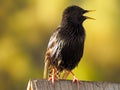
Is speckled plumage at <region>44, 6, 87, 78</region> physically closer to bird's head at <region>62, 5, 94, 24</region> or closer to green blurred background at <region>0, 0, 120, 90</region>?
bird's head at <region>62, 5, 94, 24</region>

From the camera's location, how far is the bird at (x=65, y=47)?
22.3ft

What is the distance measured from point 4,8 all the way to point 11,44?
85.5 inches

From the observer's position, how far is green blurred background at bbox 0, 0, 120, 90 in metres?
16.4

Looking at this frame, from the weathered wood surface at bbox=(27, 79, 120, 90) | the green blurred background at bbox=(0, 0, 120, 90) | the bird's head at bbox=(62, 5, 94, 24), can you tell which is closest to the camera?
the weathered wood surface at bbox=(27, 79, 120, 90)

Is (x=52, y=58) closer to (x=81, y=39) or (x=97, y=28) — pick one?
(x=81, y=39)

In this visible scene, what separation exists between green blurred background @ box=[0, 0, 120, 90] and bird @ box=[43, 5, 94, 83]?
783 cm

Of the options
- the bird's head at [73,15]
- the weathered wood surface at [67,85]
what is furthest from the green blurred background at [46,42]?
the weathered wood surface at [67,85]

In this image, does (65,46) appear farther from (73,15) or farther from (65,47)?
(73,15)

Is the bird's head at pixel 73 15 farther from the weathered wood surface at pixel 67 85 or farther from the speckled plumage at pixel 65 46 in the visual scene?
the weathered wood surface at pixel 67 85

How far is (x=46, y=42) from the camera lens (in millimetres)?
17312

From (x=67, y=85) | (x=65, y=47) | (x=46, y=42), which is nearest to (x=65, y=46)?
(x=65, y=47)

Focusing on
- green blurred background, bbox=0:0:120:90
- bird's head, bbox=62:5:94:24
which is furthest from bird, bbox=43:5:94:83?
green blurred background, bbox=0:0:120:90

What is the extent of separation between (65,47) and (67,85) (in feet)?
5.50

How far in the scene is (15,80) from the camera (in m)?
17.4
